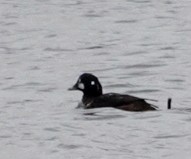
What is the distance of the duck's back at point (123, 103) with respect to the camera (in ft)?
56.6

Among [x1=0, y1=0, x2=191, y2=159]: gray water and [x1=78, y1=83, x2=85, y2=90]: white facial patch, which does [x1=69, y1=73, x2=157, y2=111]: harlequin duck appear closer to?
[x1=78, y1=83, x2=85, y2=90]: white facial patch

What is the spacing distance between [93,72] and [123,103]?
177 inches

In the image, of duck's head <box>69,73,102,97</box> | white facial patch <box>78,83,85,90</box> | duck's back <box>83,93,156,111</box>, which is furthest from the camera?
white facial patch <box>78,83,85,90</box>

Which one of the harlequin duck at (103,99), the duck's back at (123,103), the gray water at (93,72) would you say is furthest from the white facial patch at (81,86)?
the duck's back at (123,103)

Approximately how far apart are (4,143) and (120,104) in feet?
8.03

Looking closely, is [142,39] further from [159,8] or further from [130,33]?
[159,8]

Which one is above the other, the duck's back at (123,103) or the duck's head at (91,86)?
the duck's head at (91,86)

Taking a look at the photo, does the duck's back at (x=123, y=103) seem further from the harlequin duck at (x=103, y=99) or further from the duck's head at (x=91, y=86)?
the duck's head at (x=91, y=86)

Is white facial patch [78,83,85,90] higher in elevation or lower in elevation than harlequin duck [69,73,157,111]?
higher

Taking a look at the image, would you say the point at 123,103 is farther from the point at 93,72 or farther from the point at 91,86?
the point at 93,72

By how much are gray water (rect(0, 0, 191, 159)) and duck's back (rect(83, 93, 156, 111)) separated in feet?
0.37

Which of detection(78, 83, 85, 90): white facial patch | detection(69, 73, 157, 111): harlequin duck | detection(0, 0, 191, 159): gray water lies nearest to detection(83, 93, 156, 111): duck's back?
detection(69, 73, 157, 111): harlequin duck

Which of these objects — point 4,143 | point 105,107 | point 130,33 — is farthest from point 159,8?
point 4,143

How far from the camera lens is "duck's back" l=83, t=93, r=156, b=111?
1725cm
